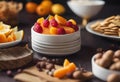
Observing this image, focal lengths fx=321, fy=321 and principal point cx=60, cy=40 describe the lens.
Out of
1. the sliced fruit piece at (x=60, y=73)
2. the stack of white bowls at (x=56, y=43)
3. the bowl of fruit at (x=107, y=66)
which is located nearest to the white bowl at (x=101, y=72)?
the bowl of fruit at (x=107, y=66)

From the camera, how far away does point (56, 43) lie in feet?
4.29

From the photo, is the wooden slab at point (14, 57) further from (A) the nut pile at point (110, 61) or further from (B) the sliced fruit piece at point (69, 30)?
(A) the nut pile at point (110, 61)

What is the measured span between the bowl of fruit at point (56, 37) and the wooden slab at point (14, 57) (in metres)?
0.07

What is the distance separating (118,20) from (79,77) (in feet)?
1.63

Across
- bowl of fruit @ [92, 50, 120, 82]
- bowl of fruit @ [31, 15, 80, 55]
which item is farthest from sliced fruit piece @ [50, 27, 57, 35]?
bowl of fruit @ [92, 50, 120, 82]

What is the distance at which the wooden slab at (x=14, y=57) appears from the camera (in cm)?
120

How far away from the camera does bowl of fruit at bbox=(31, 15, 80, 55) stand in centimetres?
130

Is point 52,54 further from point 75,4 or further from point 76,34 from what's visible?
point 75,4

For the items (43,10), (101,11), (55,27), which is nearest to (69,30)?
(55,27)

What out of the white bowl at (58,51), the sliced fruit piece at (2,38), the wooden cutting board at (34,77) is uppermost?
the sliced fruit piece at (2,38)

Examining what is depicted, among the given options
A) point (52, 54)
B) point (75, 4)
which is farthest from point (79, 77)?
point (75, 4)

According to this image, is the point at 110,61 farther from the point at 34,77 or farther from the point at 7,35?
the point at 7,35

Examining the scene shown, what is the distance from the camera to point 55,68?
3.89 ft

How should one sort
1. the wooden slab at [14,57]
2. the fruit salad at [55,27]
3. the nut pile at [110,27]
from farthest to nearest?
the nut pile at [110,27], the fruit salad at [55,27], the wooden slab at [14,57]
